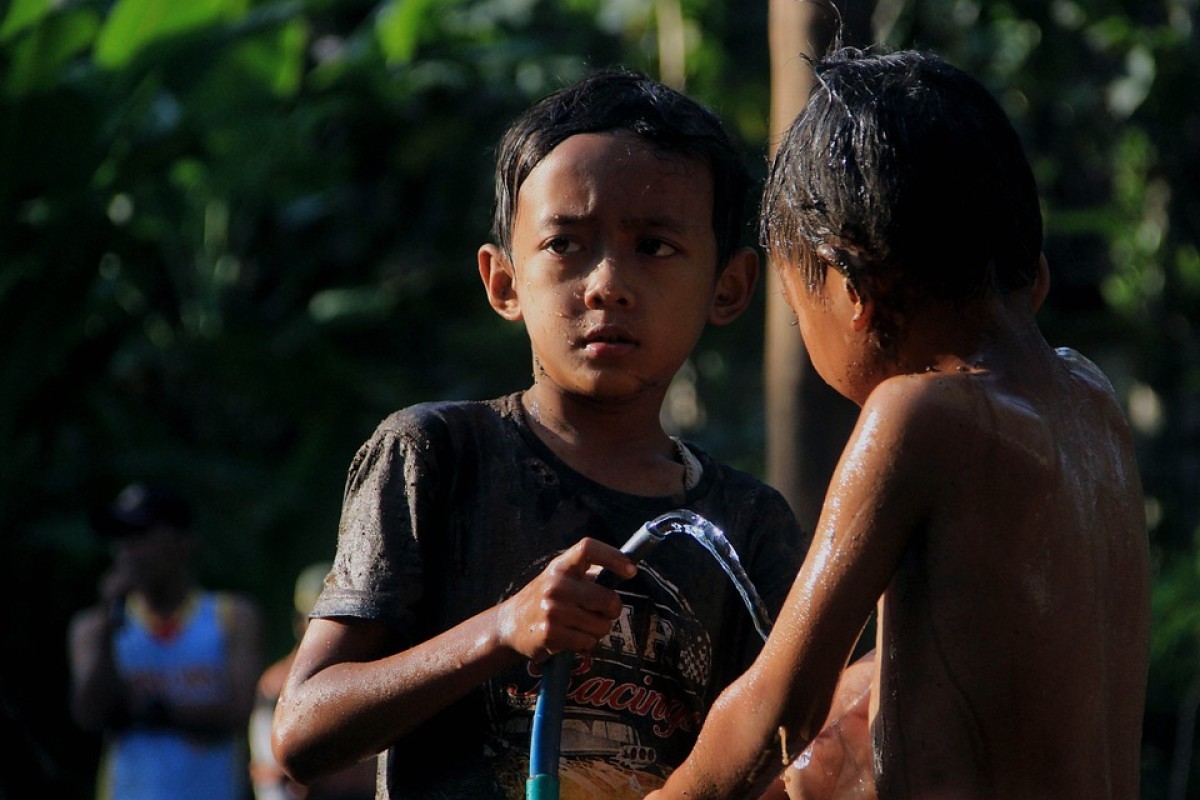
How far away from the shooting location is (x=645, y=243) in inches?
92.1

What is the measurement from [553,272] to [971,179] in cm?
63

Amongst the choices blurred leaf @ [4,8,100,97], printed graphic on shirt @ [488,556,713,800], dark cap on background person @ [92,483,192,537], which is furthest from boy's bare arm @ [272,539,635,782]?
blurred leaf @ [4,8,100,97]

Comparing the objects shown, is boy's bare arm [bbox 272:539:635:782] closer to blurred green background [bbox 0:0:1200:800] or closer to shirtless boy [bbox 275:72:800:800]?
shirtless boy [bbox 275:72:800:800]

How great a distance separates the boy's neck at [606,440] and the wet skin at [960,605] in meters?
0.50

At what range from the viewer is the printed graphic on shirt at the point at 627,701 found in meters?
2.22

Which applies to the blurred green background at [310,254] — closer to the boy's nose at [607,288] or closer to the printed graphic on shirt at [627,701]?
the boy's nose at [607,288]

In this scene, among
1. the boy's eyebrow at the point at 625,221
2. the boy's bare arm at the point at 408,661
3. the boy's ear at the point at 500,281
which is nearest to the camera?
the boy's bare arm at the point at 408,661

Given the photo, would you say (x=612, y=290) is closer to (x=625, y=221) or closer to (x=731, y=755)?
(x=625, y=221)

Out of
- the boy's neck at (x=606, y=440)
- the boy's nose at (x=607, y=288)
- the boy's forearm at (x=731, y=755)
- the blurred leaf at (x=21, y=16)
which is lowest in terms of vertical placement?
the boy's forearm at (x=731, y=755)

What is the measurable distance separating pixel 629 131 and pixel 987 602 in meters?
0.87

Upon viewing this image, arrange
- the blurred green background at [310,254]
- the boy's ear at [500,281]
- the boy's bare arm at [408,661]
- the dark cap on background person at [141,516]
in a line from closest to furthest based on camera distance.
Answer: the boy's bare arm at [408,661] → the boy's ear at [500,281] → the dark cap on background person at [141,516] → the blurred green background at [310,254]

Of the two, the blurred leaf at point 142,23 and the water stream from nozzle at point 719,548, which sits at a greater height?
the blurred leaf at point 142,23

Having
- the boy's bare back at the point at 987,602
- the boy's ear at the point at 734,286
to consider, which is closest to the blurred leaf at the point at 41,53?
the boy's ear at the point at 734,286

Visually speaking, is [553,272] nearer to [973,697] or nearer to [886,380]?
[886,380]
